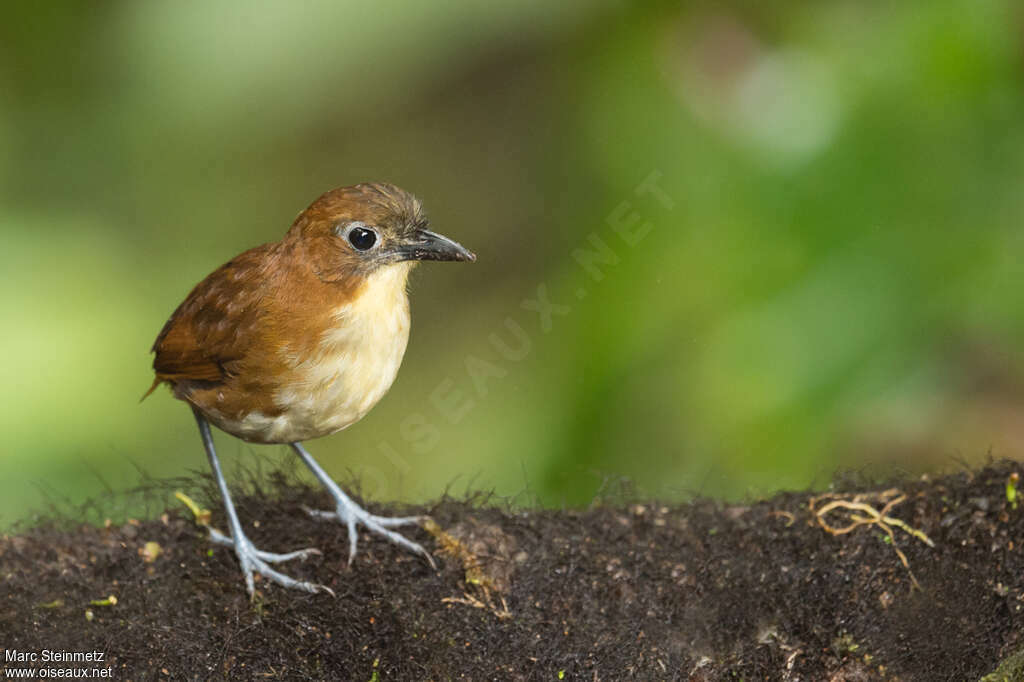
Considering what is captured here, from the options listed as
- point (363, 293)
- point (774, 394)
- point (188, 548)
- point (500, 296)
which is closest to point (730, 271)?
point (774, 394)

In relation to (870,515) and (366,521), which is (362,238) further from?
(870,515)

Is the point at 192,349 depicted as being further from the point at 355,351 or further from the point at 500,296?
the point at 500,296

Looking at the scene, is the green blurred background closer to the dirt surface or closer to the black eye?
the dirt surface
